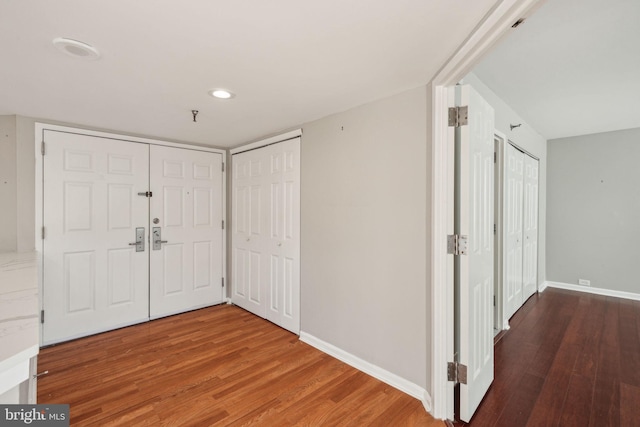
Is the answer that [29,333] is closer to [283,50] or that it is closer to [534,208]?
[283,50]

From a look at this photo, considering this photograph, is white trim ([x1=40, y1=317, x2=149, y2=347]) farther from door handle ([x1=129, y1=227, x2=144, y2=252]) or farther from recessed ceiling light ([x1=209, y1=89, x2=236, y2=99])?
recessed ceiling light ([x1=209, y1=89, x2=236, y2=99])

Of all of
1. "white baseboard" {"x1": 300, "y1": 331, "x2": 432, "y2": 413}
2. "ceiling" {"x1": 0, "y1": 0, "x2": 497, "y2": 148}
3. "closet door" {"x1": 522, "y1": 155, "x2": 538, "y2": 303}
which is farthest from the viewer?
"closet door" {"x1": 522, "y1": 155, "x2": 538, "y2": 303}

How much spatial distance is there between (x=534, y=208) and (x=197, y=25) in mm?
4692

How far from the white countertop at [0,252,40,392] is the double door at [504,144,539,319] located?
359cm

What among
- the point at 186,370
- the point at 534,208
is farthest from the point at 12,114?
the point at 534,208

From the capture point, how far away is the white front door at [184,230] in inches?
135

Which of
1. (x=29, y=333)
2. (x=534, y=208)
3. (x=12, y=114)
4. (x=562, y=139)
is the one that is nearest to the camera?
(x=29, y=333)

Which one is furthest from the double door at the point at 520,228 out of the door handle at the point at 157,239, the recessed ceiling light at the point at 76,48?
the door handle at the point at 157,239

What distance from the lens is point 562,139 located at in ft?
15.1

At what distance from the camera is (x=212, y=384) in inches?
84.7

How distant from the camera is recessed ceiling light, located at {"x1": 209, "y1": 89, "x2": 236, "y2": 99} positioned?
2.09 metres

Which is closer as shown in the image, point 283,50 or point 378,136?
point 283,50

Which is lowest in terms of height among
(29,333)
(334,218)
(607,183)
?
(29,333)

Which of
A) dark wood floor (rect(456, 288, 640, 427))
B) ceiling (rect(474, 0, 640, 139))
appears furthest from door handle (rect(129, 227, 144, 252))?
ceiling (rect(474, 0, 640, 139))
